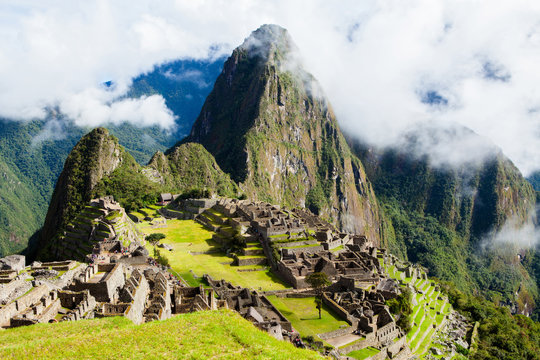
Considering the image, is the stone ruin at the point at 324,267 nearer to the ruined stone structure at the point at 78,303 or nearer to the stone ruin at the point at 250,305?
the stone ruin at the point at 250,305

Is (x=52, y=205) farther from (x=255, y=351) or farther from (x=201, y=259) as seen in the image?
(x=255, y=351)

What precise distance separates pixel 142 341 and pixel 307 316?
78.7 feet

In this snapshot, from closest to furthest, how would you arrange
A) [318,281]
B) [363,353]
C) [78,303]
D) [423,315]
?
[78,303] < [363,353] < [318,281] < [423,315]

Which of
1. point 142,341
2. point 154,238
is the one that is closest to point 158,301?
point 142,341

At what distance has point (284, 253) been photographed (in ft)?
168

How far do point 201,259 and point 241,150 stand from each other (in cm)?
13234

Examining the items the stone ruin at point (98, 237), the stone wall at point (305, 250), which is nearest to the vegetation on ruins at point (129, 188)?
the stone ruin at point (98, 237)

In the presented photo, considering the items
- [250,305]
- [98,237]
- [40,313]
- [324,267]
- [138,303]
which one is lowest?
[250,305]

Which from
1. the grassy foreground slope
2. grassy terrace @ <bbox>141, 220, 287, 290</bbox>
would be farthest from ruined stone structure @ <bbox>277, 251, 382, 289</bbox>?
the grassy foreground slope

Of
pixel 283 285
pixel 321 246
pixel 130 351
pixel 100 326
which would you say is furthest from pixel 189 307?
pixel 321 246

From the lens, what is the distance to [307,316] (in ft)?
122

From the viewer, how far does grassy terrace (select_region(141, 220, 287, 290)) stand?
4428 centimetres

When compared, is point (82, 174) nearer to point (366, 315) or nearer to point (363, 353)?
point (366, 315)

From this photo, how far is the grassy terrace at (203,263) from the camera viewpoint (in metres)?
44.3
